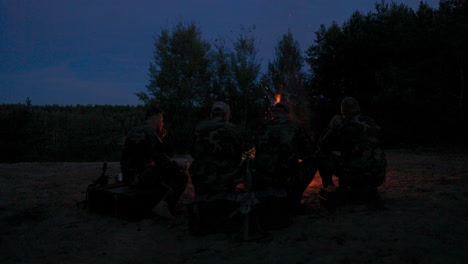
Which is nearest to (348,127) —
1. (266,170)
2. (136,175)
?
(266,170)

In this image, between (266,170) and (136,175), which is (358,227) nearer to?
(266,170)

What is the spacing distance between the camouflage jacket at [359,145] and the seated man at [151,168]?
2736mm

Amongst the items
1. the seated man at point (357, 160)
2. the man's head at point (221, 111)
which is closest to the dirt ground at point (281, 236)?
the seated man at point (357, 160)

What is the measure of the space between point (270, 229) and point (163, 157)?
213cm

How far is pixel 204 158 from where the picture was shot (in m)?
5.41

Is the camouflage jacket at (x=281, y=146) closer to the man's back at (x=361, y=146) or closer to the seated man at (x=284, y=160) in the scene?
the seated man at (x=284, y=160)

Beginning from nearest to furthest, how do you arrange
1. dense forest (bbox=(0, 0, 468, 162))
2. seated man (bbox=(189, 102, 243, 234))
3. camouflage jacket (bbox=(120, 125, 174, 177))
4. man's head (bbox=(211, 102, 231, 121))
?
1. seated man (bbox=(189, 102, 243, 234))
2. man's head (bbox=(211, 102, 231, 121))
3. camouflage jacket (bbox=(120, 125, 174, 177))
4. dense forest (bbox=(0, 0, 468, 162))

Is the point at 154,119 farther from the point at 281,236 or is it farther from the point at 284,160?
the point at 281,236

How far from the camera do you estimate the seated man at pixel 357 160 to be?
5.51 metres

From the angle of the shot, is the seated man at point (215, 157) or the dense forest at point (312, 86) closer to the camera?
the seated man at point (215, 157)

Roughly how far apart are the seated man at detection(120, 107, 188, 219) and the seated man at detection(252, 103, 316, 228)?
1.43 meters

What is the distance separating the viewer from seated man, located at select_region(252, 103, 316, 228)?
5543 millimetres

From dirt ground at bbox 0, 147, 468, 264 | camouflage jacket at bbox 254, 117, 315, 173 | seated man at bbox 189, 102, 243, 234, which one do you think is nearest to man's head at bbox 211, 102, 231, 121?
seated man at bbox 189, 102, 243, 234

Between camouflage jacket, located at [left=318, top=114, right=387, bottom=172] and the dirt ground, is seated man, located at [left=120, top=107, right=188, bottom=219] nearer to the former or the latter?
the dirt ground
